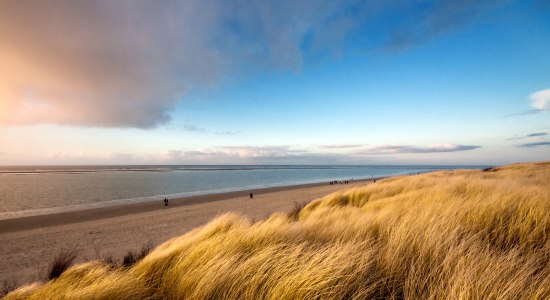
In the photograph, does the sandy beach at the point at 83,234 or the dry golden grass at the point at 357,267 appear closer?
the dry golden grass at the point at 357,267

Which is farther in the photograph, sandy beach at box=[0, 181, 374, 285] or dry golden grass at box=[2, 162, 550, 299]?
sandy beach at box=[0, 181, 374, 285]

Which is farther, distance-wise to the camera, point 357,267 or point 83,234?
point 83,234

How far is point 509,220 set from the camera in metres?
3.81

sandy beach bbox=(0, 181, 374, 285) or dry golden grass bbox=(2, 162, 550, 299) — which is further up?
dry golden grass bbox=(2, 162, 550, 299)

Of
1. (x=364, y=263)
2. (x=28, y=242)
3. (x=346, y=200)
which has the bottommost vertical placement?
(x=28, y=242)

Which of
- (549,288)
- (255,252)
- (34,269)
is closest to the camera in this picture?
(549,288)

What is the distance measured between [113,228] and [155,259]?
13722 mm

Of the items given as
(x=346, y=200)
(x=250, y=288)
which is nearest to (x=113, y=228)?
(x=346, y=200)

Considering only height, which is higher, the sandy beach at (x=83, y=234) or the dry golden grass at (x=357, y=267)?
the dry golden grass at (x=357, y=267)

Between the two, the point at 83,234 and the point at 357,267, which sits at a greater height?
the point at 357,267

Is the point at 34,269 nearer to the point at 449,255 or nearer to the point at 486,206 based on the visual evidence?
the point at 449,255

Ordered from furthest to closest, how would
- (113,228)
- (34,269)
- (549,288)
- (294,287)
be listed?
(113,228)
(34,269)
(294,287)
(549,288)

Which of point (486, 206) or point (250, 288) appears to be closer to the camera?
point (250, 288)

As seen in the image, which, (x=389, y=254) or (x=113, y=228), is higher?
(x=389, y=254)
